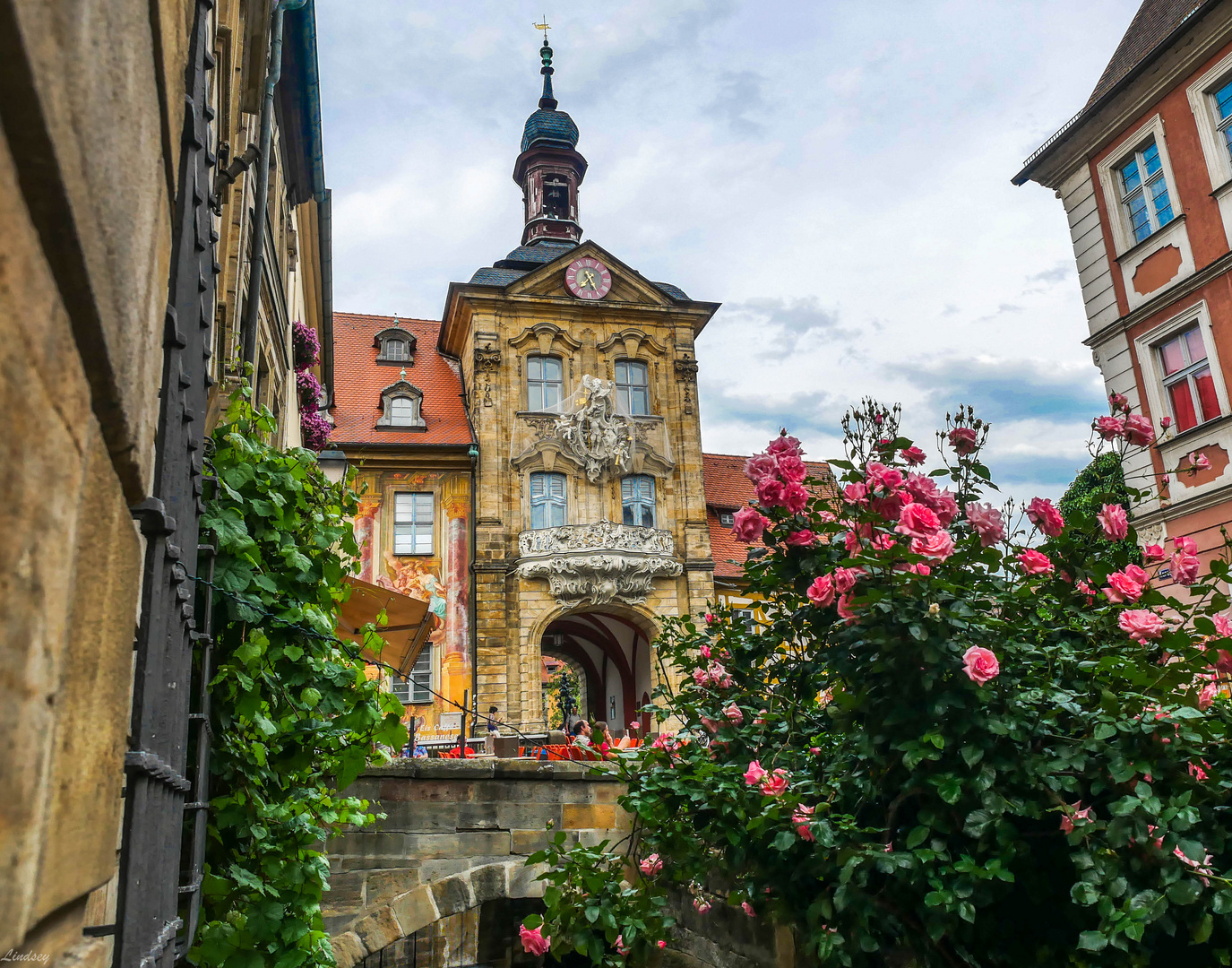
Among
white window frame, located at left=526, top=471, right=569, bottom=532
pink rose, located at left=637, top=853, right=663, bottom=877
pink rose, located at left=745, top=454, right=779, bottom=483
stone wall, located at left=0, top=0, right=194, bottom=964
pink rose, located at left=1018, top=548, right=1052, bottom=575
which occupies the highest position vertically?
white window frame, located at left=526, top=471, right=569, bottom=532

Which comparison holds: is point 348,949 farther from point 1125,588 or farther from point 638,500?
point 638,500

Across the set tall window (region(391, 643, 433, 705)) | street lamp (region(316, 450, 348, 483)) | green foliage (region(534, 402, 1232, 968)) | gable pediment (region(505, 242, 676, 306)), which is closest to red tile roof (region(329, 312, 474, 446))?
gable pediment (region(505, 242, 676, 306))

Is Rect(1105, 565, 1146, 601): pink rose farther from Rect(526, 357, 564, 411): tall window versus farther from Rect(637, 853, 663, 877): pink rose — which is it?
Rect(526, 357, 564, 411): tall window

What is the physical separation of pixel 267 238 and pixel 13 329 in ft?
37.2

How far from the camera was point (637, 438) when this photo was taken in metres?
25.9

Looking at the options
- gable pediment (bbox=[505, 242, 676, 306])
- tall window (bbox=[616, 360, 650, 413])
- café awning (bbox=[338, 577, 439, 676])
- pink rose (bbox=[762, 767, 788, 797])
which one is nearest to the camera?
pink rose (bbox=[762, 767, 788, 797])

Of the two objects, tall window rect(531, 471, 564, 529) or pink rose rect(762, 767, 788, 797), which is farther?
tall window rect(531, 471, 564, 529)

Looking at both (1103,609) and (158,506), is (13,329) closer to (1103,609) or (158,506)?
(158,506)

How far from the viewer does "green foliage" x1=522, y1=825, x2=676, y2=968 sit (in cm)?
593

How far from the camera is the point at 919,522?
387 cm

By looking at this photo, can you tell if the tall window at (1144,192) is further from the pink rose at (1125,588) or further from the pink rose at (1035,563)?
the pink rose at (1125,588)

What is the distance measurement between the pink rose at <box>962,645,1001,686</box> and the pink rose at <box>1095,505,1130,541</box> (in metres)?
1.04

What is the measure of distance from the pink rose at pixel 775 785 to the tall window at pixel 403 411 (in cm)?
2260

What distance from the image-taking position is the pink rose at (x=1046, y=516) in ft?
14.4
